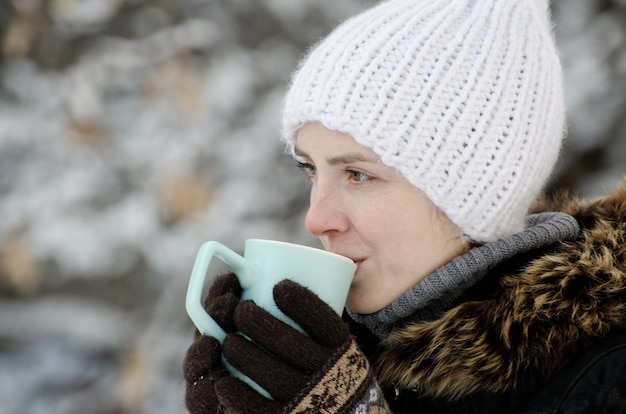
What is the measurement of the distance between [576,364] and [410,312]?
288mm

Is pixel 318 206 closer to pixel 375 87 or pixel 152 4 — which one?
pixel 375 87

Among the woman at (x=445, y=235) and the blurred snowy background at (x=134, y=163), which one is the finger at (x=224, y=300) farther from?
the blurred snowy background at (x=134, y=163)

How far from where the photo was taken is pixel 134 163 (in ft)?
7.37

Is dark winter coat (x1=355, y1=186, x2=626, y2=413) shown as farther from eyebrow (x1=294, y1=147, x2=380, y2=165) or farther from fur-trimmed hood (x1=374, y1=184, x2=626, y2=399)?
eyebrow (x1=294, y1=147, x2=380, y2=165)

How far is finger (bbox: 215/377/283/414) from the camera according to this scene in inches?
35.9

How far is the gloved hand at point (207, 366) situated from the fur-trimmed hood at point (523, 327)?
A: 318mm

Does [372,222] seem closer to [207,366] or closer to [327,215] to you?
[327,215]

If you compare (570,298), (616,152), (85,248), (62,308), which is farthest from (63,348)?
(616,152)

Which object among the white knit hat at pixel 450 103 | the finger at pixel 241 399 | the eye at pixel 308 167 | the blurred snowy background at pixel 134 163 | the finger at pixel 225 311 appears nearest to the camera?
the finger at pixel 241 399

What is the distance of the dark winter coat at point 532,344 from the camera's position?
993 millimetres

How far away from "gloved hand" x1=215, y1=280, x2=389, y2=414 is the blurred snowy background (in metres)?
1.30

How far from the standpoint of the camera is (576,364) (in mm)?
1014

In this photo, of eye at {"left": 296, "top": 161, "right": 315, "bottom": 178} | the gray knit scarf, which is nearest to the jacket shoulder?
the gray knit scarf

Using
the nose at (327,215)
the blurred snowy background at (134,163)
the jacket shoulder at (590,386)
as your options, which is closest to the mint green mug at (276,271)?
the nose at (327,215)
